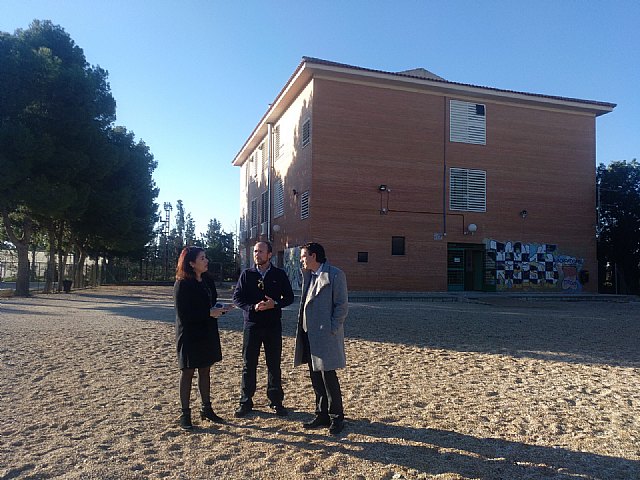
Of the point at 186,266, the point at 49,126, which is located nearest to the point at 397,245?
the point at 49,126

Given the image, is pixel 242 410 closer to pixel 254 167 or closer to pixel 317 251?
pixel 317 251

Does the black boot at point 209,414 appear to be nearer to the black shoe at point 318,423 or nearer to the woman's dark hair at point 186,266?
the black shoe at point 318,423

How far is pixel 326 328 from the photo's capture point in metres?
4.59

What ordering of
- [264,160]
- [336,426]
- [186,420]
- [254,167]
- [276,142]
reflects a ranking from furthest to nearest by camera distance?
[254,167]
[264,160]
[276,142]
[186,420]
[336,426]

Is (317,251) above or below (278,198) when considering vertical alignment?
below

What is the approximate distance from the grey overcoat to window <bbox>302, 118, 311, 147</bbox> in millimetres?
18886

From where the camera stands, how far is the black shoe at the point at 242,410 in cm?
501

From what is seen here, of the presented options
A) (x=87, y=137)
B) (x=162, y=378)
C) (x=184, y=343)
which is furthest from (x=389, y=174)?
(x=184, y=343)

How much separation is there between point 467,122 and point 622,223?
37.9 ft

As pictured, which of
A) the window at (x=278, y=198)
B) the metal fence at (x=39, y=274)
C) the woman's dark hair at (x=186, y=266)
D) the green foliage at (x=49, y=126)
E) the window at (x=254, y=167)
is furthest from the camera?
the metal fence at (x=39, y=274)

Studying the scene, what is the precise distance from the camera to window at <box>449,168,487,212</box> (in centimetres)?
2409

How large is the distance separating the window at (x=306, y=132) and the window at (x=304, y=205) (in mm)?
2215

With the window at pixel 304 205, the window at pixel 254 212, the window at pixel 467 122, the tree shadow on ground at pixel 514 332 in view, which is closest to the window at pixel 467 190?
the window at pixel 467 122

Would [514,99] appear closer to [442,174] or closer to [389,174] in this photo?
[442,174]
